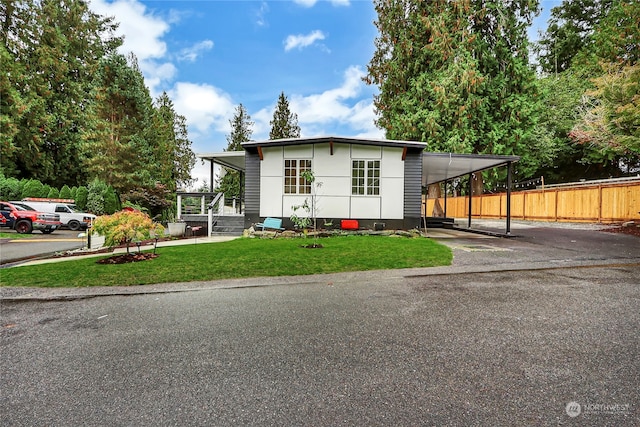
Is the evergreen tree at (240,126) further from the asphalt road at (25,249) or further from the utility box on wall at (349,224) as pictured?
the utility box on wall at (349,224)

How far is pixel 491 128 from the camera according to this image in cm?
1911

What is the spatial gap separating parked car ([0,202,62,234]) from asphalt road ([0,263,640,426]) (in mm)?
13998

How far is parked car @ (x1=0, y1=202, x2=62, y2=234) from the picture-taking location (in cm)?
1484

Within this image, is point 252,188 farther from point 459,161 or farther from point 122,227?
point 459,161

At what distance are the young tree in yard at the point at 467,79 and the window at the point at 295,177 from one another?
32.3 ft

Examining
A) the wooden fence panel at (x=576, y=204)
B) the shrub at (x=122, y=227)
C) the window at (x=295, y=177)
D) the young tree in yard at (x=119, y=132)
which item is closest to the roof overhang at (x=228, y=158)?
the window at (x=295, y=177)

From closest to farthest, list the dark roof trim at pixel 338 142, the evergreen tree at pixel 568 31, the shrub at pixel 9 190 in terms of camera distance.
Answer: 1. the dark roof trim at pixel 338 142
2. the shrub at pixel 9 190
3. the evergreen tree at pixel 568 31

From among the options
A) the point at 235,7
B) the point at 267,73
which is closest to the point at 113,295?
the point at 235,7

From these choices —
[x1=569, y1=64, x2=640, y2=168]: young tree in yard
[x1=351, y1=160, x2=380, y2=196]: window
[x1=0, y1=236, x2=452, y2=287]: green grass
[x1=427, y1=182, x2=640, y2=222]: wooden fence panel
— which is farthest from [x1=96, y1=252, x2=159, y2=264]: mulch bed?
[x1=427, y1=182, x2=640, y2=222]: wooden fence panel

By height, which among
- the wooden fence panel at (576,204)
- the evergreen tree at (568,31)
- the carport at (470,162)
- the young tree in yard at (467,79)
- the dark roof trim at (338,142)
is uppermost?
the evergreen tree at (568,31)

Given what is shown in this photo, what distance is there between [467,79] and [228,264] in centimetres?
1791

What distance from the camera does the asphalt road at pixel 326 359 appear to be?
1.95 metres

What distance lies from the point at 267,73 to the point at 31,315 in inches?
722

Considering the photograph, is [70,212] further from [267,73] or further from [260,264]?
[260,264]
